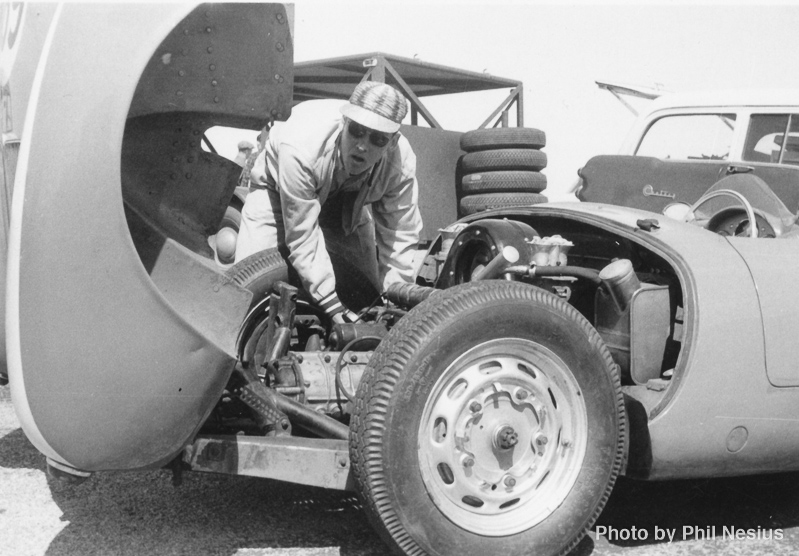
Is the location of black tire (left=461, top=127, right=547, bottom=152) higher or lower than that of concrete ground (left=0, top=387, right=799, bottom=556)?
higher

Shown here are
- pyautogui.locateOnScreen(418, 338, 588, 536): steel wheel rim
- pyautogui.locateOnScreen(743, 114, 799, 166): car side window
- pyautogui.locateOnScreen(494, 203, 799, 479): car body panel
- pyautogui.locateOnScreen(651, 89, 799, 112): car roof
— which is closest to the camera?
pyautogui.locateOnScreen(418, 338, 588, 536): steel wheel rim

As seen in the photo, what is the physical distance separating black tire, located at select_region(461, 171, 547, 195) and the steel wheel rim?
5997 millimetres

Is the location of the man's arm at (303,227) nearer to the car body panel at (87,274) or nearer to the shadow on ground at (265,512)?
the shadow on ground at (265,512)

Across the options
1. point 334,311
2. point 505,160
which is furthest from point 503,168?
point 334,311

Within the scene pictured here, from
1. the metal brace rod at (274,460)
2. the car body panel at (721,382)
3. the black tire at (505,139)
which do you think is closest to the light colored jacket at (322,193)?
the metal brace rod at (274,460)

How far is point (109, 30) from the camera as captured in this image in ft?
7.48

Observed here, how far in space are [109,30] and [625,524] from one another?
8.19ft

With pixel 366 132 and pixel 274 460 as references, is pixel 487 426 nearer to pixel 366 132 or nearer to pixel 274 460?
pixel 274 460

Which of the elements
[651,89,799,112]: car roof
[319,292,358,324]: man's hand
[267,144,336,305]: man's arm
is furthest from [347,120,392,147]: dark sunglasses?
[651,89,799,112]: car roof

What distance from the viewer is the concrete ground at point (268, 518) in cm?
291

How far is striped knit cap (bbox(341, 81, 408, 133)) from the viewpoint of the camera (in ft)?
11.6

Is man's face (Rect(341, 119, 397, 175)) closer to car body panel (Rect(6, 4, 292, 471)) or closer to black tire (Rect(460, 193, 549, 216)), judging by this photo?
car body panel (Rect(6, 4, 292, 471))

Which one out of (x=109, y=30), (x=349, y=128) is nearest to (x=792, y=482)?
(x=349, y=128)

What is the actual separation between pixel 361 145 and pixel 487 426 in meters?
1.49
